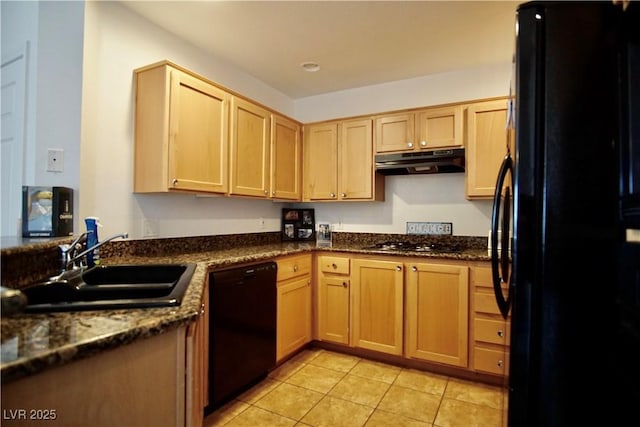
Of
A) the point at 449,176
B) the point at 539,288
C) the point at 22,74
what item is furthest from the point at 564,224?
the point at 22,74

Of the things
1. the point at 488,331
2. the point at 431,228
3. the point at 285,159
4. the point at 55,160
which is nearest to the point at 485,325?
the point at 488,331

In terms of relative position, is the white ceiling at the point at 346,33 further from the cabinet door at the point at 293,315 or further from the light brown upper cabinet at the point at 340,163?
the cabinet door at the point at 293,315

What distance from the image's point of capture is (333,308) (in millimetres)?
2859

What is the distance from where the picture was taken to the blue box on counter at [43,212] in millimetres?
1626

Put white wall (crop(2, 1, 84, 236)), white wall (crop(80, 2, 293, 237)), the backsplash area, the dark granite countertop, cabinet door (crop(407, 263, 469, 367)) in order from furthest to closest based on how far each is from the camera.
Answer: cabinet door (crop(407, 263, 469, 367))
white wall (crop(80, 2, 293, 237))
white wall (crop(2, 1, 84, 236))
the backsplash area
the dark granite countertop

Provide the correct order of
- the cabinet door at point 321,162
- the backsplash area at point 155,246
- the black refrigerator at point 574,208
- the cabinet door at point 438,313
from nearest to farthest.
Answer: the black refrigerator at point 574,208 < the backsplash area at point 155,246 < the cabinet door at point 438,313 < the cabinet door at point 321,162

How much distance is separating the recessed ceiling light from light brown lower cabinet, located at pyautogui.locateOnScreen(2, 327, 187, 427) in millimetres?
2552

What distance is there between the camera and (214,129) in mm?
2365

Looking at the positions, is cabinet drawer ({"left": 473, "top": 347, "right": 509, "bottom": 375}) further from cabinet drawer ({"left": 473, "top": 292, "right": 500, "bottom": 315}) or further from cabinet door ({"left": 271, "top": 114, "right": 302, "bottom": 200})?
cabinet door ({"left": 271, "top": 114, "right": 302, "bottom": 200})

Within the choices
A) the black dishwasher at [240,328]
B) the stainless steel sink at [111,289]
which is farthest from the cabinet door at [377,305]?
the stainless steel sink at [111,289]

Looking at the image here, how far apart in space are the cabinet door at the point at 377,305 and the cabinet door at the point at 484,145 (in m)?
0.91

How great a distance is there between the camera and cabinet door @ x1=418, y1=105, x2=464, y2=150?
271 centimetres

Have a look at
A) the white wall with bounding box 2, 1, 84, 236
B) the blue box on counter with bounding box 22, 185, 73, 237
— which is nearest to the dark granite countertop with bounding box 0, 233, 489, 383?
the blue box on counter with bounding box 22, 185, 73, 237

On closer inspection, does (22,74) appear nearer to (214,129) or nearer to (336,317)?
(214,129)
